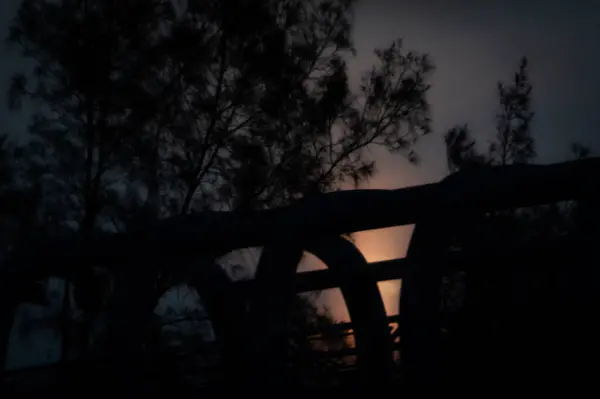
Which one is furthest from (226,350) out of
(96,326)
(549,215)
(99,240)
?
(549,215)

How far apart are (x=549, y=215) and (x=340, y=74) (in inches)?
304

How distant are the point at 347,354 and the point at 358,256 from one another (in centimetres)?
363

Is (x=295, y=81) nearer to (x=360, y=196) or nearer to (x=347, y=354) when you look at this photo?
(x=347, y=354)

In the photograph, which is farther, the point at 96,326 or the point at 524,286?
the point at 96,326

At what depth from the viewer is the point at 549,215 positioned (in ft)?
80.6

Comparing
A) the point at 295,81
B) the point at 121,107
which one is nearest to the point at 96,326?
the point at 121,107

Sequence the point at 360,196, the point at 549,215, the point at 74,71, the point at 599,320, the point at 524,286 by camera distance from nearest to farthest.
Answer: the point at 599,320 < the point at 360,196 < the point at 524,286 < the point at 74,71 < the point at 549,215

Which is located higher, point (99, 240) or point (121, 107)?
point (121, 107)

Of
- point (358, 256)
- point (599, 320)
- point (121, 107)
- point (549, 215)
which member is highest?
point (121, 107)

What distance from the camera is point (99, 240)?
34.9 ft

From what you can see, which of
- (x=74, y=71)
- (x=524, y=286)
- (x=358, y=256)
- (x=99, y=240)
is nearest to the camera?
(x=358, y=256)

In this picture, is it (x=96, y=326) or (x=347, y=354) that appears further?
(x=96, y=326)

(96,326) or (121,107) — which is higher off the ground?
(121,107)

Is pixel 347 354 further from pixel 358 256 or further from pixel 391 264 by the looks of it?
pixel 358 256
